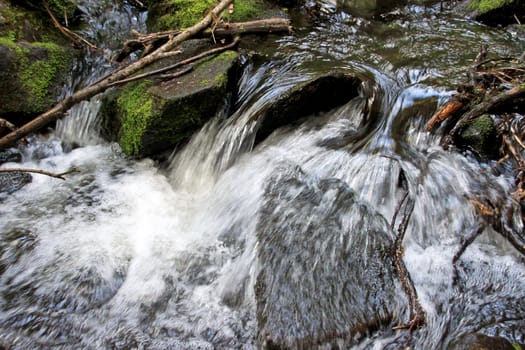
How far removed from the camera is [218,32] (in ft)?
15.3

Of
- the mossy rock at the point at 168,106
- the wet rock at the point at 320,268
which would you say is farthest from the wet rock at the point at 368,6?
the wet rock at the point at 320,268

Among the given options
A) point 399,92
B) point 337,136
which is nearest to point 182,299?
point 337,136

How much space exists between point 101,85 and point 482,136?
3983 millimetres

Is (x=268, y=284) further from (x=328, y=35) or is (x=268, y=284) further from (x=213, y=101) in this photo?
(x=328, y=35)

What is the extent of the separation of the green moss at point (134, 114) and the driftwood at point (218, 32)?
62 cm

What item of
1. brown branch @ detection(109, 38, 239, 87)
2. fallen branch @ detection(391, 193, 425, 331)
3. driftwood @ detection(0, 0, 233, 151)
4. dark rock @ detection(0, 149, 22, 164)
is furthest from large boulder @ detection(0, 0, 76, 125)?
fallen branch @ detection(391, 193, 425, 331)

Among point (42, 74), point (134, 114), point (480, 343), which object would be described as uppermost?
point (42, 74)

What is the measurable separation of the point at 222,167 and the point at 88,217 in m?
1.49

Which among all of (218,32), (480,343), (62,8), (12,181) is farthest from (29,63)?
(480,343)

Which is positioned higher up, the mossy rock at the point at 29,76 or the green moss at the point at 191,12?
the green moss at the point at 191,12

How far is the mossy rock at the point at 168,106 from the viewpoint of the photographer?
3.83 metres

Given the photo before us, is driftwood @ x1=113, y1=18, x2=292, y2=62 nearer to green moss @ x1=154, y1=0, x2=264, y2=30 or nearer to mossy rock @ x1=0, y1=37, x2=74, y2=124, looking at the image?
green moss @ x1=154, y1=0, x2=264, y2=30

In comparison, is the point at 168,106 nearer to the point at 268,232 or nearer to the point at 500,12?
the point at 268,232

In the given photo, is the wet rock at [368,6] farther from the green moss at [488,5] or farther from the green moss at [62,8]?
the green moss at [62,8]
